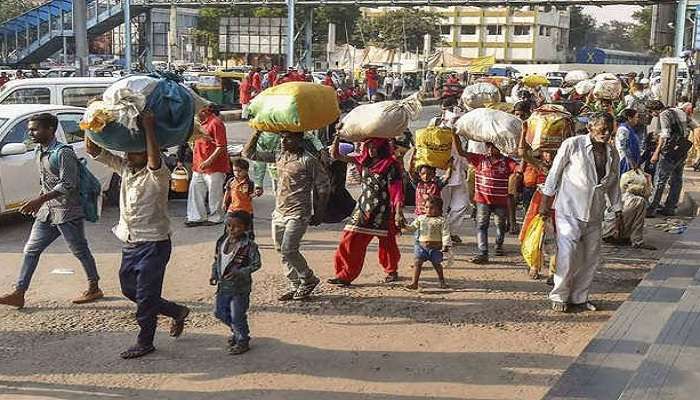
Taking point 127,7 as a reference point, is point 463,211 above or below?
below

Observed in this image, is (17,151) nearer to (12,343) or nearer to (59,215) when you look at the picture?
Answer: (59,215)

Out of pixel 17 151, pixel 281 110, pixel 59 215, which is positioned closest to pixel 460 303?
pixel 281 110

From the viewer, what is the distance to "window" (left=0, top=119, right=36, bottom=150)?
9.09 metres

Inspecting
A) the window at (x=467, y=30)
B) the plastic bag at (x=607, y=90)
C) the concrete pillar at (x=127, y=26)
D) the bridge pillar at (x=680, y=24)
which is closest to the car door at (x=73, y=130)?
the plastic bag at (x=607, y=90)

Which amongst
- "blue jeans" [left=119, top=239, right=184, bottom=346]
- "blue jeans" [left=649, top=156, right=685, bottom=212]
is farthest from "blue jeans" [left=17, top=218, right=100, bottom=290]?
"blue jeans" [left=649, top=156, right=685, bottom=212]

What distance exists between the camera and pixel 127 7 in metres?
38.9

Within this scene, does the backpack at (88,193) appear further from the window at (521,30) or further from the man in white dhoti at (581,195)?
the window at (521,30)

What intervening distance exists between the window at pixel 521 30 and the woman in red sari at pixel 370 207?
8132 centimetres

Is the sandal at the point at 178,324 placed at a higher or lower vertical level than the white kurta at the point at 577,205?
lower

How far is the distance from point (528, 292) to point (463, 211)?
1.69 meters

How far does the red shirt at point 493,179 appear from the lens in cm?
786

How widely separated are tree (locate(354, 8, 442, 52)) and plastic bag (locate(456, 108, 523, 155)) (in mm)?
56351

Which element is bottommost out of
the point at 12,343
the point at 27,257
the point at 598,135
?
the point at 12,343

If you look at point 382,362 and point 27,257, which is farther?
point 27,257
